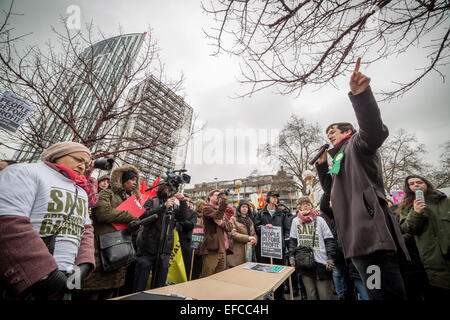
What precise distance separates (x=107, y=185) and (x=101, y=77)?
2.41 metres

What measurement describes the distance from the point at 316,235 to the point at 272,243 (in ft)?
4.03

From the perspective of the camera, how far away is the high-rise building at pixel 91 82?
148 inches

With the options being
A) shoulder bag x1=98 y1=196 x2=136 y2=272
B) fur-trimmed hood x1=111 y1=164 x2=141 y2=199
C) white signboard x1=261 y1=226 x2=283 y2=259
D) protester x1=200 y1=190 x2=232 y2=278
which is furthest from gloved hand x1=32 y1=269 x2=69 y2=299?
white signboard x1=261 y1=226 x2=283 y2=259

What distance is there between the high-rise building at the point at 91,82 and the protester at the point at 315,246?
4727mm

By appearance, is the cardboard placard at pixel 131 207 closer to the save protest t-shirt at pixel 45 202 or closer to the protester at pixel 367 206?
the save protest t-shirt at pixel 45 202

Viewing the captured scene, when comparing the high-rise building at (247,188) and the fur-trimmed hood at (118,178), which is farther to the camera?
the high-rise building at (247,188)

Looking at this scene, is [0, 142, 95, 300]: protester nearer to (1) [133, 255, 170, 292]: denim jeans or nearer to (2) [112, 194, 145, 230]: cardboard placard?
(2) [112, 194, 145, 230]: cardboard placard

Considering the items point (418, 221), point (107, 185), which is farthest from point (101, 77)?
point (418, 221)

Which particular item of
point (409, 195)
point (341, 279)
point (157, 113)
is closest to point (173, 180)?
point (157, 113)

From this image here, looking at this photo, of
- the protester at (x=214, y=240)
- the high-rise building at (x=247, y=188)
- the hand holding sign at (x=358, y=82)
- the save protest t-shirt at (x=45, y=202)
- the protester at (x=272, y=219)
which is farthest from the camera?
the high-rise building at (x=247, y=188)

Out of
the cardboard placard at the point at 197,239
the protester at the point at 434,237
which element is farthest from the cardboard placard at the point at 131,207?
the protester at the point at 434,237

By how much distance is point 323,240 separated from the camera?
3.32m
